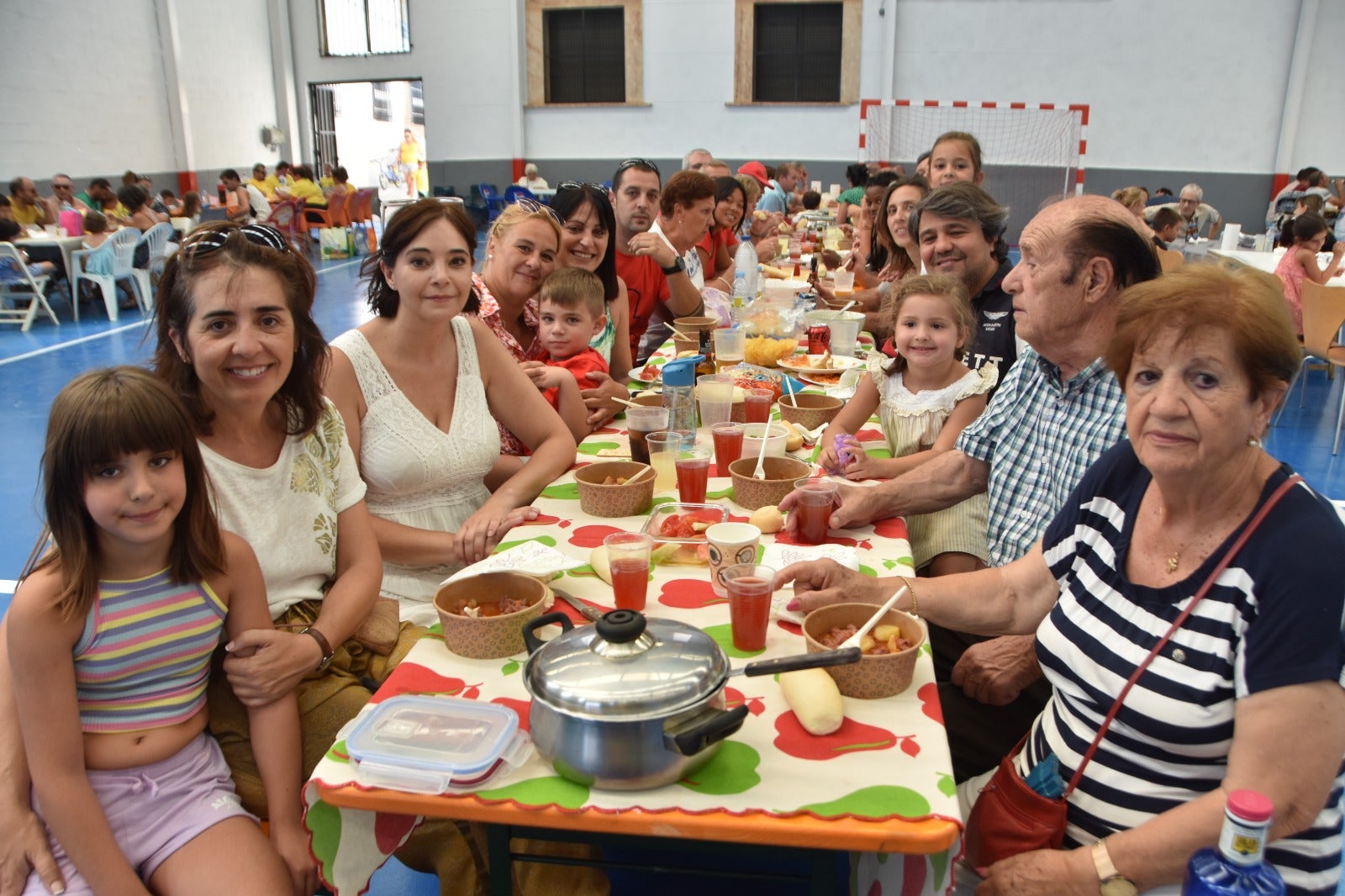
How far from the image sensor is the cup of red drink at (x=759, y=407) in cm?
264

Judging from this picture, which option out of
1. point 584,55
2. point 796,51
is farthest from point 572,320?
point 584,55

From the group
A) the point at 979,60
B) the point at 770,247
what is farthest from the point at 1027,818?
the point at 979,60

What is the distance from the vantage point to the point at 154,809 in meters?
1.50

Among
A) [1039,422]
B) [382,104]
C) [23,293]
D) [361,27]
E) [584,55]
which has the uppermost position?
[361,27]

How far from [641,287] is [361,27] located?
16.5 metres

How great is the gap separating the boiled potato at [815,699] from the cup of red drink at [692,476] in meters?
0.77

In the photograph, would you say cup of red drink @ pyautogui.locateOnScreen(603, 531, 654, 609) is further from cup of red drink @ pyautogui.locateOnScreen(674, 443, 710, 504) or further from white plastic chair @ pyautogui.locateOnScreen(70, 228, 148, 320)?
white plastic chair @ pyautogui.locateOnScreen(70, 228, 148, 320)

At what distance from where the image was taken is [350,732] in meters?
1.25

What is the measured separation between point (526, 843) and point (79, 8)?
1612 centimetres

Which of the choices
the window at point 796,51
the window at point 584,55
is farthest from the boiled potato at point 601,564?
the window at point 584,55

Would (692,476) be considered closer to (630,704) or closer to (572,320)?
(630,704)

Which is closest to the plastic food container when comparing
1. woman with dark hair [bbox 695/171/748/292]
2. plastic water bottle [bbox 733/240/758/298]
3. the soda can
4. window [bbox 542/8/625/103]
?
the soda can

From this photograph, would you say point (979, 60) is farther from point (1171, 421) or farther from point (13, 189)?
point (1171, 421)

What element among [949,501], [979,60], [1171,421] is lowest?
[949,501]
